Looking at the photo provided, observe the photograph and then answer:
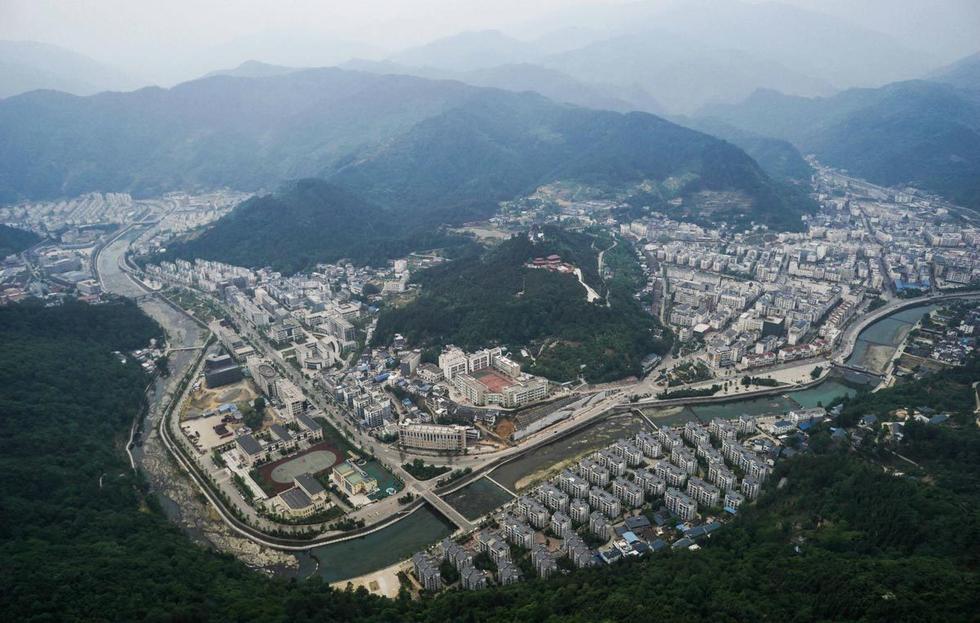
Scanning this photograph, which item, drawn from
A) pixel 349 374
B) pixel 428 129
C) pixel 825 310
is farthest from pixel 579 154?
pixel 349 374

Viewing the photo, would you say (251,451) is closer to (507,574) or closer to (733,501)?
(507,574)

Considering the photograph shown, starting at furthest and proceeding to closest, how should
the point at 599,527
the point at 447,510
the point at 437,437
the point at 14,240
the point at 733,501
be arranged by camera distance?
the point at 14,240 < the point at 437,437 < the point at 447,510 < the point at 733,501 < the point at 599,527

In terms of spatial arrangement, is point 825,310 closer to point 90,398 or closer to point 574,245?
point 574,245

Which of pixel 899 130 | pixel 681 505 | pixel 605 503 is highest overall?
pixel 899 130

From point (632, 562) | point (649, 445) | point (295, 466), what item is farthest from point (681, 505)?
point (295, 466)

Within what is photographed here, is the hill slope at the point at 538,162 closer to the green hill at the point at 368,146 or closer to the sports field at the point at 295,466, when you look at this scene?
the green hill at the point at 368,146

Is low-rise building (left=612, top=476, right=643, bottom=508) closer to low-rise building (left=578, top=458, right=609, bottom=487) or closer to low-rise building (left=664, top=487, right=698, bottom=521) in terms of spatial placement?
low-rise building (left=578, top=458, right=609, bottom=487)
